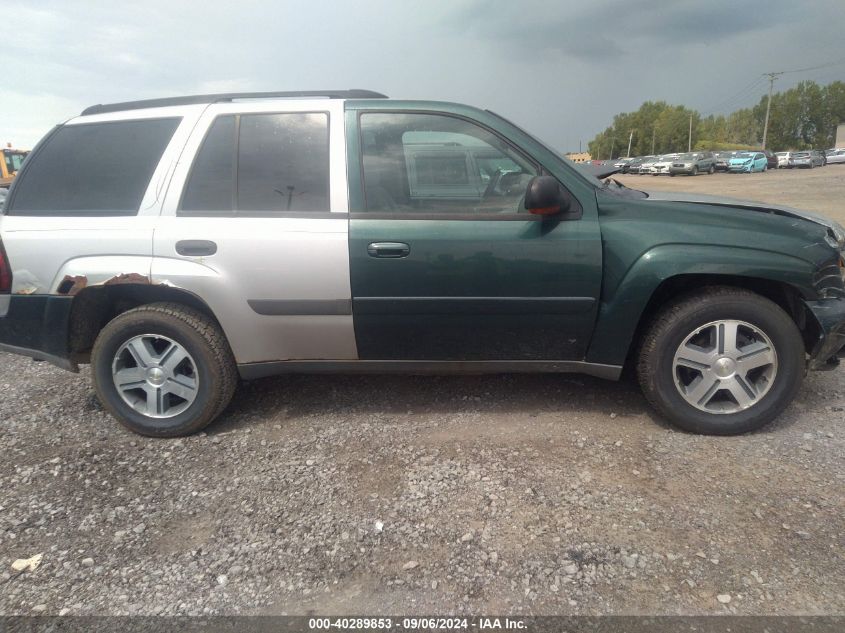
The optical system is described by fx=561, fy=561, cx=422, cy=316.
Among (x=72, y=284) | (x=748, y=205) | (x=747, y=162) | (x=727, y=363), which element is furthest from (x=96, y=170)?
(x=747, y=162)

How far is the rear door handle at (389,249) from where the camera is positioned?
9.48 ft

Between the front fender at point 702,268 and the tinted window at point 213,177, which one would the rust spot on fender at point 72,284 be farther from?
the front fender at point 702,268

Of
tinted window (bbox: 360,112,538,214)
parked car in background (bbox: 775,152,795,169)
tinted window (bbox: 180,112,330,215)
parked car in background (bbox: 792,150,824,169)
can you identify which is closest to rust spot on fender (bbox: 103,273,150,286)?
tinted window (bbox: 180,112,330,215)

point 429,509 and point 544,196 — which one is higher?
point 544,196

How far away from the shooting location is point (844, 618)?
1.86 m

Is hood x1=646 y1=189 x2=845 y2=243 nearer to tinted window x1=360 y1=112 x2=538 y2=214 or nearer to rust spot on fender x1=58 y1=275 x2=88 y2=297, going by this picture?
tinted window x1=360 y1=112 x2=538 y2=214

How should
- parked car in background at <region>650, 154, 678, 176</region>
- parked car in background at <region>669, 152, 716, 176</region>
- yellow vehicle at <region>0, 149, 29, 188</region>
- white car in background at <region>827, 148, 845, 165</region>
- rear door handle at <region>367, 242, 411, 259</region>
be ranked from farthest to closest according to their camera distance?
1. white car in background at <region>827, 148, 845, 165</region>
2. parked car in background at <region>650, 154, 678, 176</region>
3. parked car in background at <region>669, 152, 716, 176</region>
4. yellow vehicle at <region>0, 149, 29, 188</region>
5. rear door handle at <region>367, 242, 411, 259</region>

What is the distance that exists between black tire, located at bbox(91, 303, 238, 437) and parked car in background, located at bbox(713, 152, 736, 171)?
1840 inches

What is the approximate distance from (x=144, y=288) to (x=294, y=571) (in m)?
1.78

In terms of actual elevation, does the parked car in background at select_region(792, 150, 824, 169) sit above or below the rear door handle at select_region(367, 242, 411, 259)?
above

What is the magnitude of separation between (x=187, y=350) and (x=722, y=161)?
4783 cm

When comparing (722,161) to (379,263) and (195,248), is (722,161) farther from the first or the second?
(195,248)

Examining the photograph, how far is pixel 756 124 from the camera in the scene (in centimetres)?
9656

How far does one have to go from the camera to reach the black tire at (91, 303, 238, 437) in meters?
3.05
